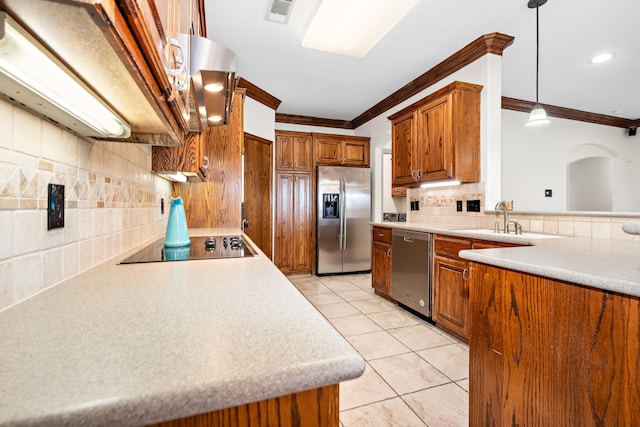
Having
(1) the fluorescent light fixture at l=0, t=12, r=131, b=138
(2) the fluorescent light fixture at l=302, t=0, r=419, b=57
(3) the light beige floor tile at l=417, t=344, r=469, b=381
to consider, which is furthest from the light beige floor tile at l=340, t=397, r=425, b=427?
(2) the fluorescent light fixture at l=302, t=0, r=419, b=57

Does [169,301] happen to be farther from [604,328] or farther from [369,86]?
[369,86]

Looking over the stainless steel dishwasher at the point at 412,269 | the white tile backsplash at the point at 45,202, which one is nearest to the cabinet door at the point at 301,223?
the stainless steel dishwasher at the point at 412,269

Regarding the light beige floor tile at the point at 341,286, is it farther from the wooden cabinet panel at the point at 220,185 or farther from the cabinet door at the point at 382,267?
the wooden cabinet panel at the point at 220,185

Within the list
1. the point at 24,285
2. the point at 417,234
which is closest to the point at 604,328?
the point at 24,285

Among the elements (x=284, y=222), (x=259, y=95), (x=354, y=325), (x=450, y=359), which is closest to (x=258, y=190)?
(x=284, y=222)

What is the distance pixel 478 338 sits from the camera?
128 cm

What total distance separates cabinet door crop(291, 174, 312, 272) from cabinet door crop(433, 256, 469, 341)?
235 cm

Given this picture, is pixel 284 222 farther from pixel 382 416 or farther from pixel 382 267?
pixel 382 416

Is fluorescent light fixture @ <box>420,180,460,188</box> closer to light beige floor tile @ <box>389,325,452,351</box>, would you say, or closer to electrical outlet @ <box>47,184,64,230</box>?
light beige floor tile @ <box>389,325,452,351</box>

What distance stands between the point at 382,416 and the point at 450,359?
82cm

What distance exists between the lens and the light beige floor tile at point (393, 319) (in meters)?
2.69

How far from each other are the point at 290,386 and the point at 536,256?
1.24 m

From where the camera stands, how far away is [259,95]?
3.92m

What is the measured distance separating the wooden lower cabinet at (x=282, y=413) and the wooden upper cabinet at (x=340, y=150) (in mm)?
4315
